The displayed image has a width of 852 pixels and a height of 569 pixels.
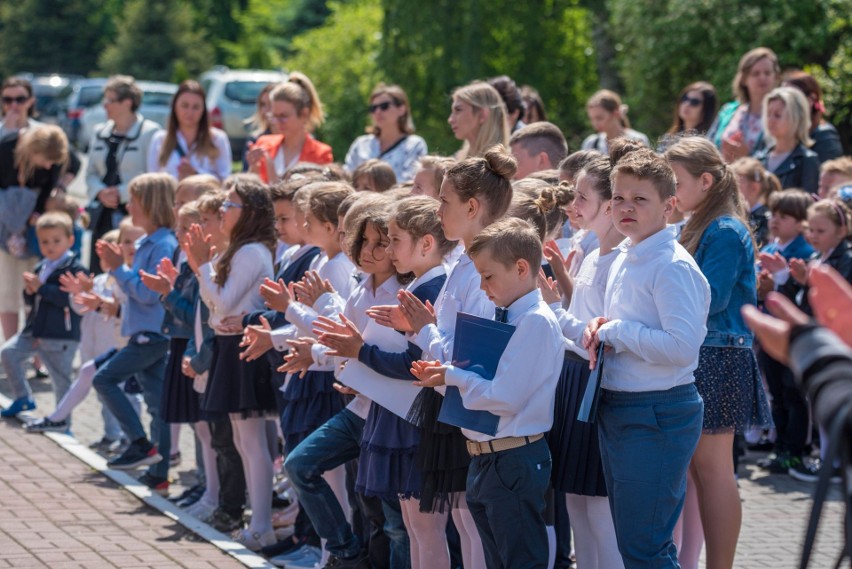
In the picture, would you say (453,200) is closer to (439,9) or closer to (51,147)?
(51,147)

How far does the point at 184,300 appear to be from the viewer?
7.67 metres

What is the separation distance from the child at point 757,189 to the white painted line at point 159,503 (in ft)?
13.6

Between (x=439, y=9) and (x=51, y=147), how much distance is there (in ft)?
47.4

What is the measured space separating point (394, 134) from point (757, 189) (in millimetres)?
2706

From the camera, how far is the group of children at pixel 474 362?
493 cm

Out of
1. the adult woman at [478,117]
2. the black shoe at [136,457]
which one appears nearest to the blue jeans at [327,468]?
the adult woman at [478,117]

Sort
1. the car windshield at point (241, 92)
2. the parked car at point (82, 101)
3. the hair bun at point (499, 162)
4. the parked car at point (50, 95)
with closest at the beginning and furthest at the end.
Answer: the hair bun at point (499, 162)
the car windshield at point (241, 92)
the parked car at point (82, 101)
the parked car at point (50, 95)

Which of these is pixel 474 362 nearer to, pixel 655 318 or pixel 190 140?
pixel 655 318

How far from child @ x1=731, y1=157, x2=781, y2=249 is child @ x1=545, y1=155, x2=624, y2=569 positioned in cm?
363

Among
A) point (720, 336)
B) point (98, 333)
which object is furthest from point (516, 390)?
point (98, 333)

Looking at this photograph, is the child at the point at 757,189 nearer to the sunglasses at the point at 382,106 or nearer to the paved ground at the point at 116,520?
the paved ground at the point at 116,520

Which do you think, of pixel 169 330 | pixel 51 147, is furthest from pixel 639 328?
pixel 51 147

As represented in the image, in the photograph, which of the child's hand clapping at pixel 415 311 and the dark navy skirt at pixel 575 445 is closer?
the child's hand clapping at pixel 415 311

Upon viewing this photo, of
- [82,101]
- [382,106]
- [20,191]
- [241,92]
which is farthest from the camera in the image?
[82,101]
